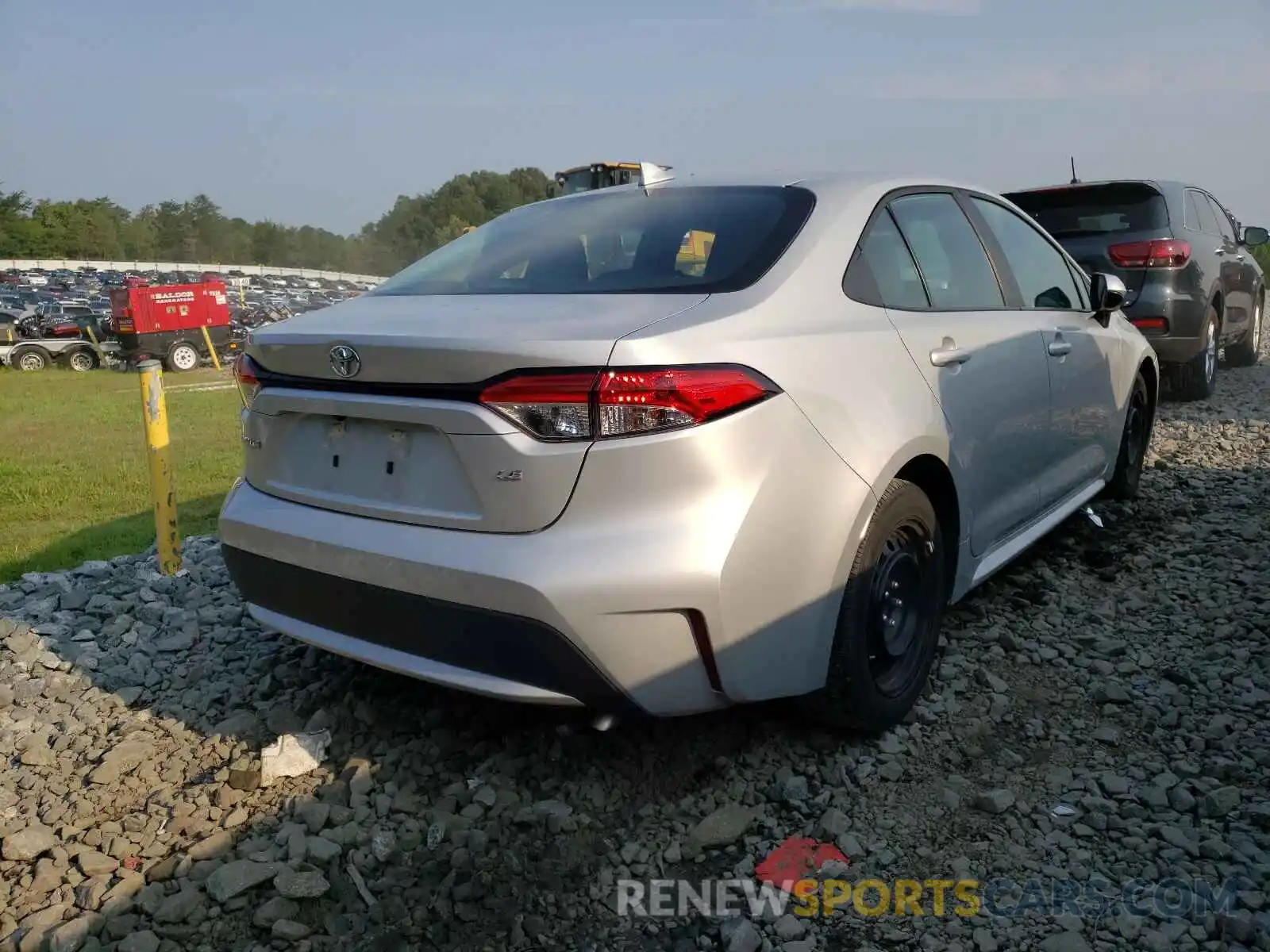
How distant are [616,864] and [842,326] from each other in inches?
58.6

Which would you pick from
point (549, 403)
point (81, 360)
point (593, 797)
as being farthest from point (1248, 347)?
point (81, 360)

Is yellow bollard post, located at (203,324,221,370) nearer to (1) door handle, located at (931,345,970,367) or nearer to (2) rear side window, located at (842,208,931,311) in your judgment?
(2) rear side window, located at (842,208,931,311)

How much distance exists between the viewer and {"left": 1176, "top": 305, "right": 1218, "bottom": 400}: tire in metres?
8.02

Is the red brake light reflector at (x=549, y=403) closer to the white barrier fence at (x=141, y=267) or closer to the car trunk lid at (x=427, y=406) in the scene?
the car trunk lid at (x=427, y=406)

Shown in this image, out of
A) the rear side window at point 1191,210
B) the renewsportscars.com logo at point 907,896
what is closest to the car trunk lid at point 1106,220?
the rear side window at point 1191,210

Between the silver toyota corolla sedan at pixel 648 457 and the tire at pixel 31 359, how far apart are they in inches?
987

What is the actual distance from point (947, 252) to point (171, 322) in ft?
85.5

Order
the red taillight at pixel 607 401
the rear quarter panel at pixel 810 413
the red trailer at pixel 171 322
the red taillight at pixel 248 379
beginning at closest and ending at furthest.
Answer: the red taillight at pixel 607 401, the rear quarter panel at pixel 810 413, the red taillight at pixel 248 379, the red trailer at pixel 171 322

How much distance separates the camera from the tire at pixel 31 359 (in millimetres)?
23812

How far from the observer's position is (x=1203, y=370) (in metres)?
8.12

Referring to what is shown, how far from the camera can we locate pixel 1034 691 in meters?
3.25

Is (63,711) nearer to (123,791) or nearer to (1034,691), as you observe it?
(123,791)

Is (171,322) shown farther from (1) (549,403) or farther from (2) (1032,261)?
(1) (549,403)

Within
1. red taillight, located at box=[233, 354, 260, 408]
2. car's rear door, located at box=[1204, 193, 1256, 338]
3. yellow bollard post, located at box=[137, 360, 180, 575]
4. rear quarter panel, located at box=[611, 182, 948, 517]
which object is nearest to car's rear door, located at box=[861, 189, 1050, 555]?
rear quarter panel, located at box=[611, 182, 948, 517]
